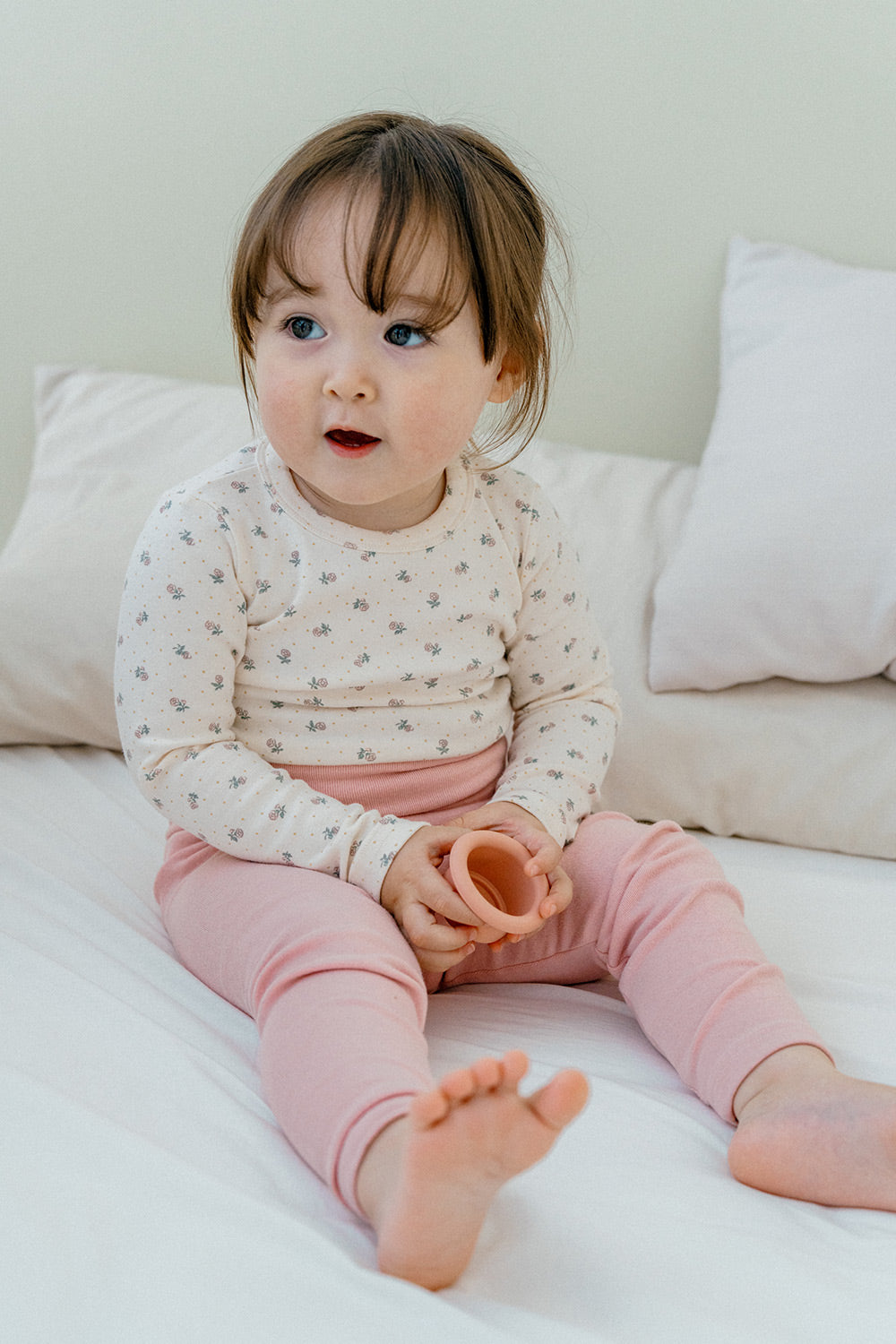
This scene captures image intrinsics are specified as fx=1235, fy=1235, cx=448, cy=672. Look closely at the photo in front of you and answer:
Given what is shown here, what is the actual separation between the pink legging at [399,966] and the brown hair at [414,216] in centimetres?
35

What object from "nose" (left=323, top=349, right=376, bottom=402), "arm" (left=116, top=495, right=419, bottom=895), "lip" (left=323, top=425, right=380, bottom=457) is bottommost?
"arm" (left=116, top=495, right=419, bottom=895)

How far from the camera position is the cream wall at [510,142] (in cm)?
140

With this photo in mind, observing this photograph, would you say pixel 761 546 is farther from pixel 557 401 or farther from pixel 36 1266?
pixel 36 1266

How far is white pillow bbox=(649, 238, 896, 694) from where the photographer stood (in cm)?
112

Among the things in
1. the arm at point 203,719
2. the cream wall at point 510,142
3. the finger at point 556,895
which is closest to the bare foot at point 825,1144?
the finger at point 556,895

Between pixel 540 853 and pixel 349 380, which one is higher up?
pixel 349 380

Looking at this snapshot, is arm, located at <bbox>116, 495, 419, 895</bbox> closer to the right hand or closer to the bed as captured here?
the right hand

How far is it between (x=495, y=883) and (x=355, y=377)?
365 millimetres

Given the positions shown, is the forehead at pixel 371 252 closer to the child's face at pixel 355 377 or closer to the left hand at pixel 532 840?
the child's face at pixel 355 377

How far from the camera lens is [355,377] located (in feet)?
2.69

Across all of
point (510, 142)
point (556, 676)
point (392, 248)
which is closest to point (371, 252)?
point (392, 248)

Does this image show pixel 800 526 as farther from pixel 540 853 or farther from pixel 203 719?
pixel 203 719

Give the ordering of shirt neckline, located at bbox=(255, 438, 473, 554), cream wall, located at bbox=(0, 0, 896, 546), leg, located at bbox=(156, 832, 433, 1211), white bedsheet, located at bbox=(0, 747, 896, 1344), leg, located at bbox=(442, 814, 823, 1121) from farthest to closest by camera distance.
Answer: cream wall, located at bbox=(0, 0, 896, 546), shirt neckline, located at bbox=(255, 438, 473, 554), leg, located at bbox=(442, 814, 823, 1121), leg, located at bbox=(156, 832, 433, 1211), white bedsheet, located at bbox=(0, 747, 896, 1344)

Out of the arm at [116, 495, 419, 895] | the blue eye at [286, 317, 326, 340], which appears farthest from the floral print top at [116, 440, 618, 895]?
the blue eye at [286, 317, 326, 340]
